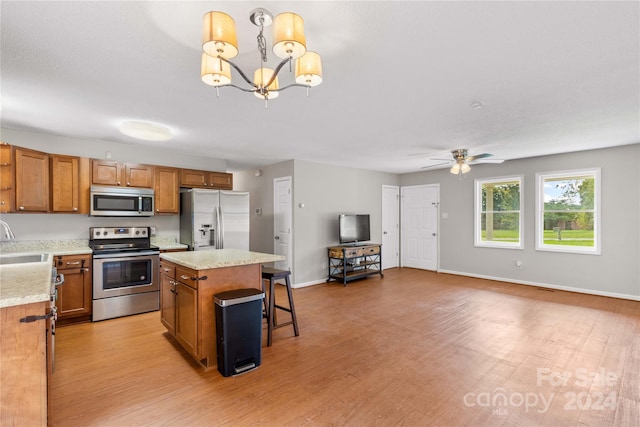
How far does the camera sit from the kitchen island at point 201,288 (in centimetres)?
255

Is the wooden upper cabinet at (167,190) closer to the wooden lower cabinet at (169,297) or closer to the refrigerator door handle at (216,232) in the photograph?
the refrigerator door handle at (216,232)

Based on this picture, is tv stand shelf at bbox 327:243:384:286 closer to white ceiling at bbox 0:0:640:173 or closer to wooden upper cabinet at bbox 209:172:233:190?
wooden upper cabinet at bbox 209:172:233:190

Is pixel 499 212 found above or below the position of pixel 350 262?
above

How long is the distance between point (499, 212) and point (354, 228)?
3004mm

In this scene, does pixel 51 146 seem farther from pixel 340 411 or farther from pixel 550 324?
pixel 550 324

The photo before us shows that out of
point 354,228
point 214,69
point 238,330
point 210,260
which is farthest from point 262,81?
point 354,228

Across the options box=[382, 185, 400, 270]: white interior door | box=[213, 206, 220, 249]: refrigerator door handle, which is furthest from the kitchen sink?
box=[382, 185, 400, 270]: white interior door

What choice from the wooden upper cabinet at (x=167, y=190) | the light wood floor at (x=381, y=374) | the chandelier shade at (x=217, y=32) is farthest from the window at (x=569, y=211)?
the wooden upper cabinet at (x=167, y=190)

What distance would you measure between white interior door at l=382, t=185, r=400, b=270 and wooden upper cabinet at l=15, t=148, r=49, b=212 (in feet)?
20.5

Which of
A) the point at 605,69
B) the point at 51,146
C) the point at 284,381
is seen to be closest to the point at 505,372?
A: the point at 284,381

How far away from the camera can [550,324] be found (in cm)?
362

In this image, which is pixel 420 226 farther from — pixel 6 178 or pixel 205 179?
pixel 6 178

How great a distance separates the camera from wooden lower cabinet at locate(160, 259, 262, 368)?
2549 mm

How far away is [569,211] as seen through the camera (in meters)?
5.23
